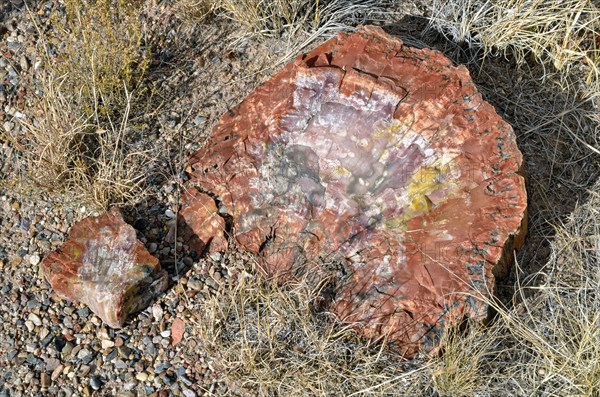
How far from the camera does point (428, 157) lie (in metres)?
3.05

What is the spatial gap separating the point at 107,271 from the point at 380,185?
4.02 ft

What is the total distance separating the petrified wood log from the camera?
9.61ft

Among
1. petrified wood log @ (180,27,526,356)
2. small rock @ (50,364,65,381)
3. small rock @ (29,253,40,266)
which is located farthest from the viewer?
small rock @ (29,253,40,266)

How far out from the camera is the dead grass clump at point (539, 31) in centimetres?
352

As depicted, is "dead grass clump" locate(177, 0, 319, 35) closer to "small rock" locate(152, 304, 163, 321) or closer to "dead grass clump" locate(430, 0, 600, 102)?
"dead grass clump" locate(430, 0, 600, 102)

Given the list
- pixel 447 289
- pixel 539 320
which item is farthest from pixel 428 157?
pixel 539 320

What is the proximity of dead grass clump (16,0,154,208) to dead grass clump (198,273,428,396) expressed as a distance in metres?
0.79

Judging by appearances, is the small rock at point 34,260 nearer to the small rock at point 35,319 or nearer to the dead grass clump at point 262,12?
the small rock at point 35,319

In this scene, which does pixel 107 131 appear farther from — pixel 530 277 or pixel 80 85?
pixel 530 277

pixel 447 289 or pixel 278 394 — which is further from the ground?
pixel 447 289

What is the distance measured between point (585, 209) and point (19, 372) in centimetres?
257

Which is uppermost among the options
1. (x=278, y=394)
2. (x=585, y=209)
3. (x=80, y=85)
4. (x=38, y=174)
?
(x=80, y=85)

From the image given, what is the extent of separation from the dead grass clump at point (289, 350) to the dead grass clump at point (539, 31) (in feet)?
5.07

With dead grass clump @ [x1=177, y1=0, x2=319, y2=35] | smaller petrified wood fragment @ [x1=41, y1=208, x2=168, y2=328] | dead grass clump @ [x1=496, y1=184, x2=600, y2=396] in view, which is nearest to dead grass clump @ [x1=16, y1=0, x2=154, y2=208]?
smaller petrified wood fragment @ [x1=41, y1=208, x2=168, y2=328]
